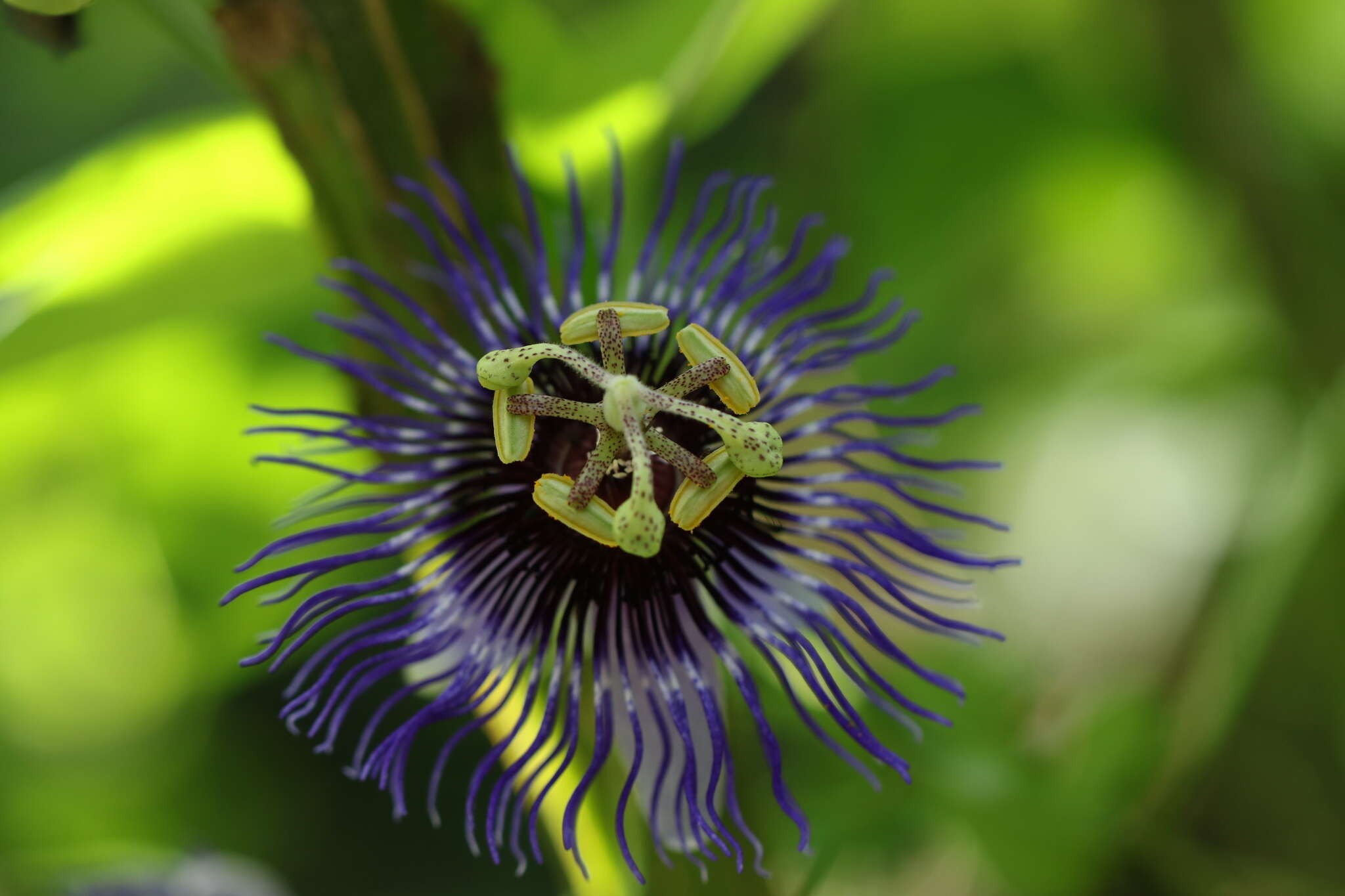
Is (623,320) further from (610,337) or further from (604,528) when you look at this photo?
(604,528)

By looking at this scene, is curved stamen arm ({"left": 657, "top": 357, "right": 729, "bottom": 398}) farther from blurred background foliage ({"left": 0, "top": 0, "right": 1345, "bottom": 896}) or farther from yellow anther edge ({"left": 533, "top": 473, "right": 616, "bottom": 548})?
blurred background foliage ({"left": 0, "top": 0, "right": 1345, "bottom": 896})

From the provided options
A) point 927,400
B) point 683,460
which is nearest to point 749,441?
point 683,460

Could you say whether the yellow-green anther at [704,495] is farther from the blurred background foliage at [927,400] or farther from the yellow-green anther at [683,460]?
the blurred background foliage at [927,400]

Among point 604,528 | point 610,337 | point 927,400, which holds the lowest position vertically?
point 604,528

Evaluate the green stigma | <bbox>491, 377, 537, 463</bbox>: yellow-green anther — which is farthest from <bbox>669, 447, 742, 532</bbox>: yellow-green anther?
<bbox>491, 377, 537, 463</bbox>: yellow-green anther

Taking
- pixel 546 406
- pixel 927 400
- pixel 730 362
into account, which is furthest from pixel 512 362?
pixel 927 400

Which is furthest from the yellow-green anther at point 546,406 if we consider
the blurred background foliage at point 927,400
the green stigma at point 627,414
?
the blurred background foliage at point 927,400

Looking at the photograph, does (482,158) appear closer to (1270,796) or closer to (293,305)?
(293,305)

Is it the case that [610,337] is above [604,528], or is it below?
above

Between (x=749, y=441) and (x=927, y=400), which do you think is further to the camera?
(x=927, y=400)
